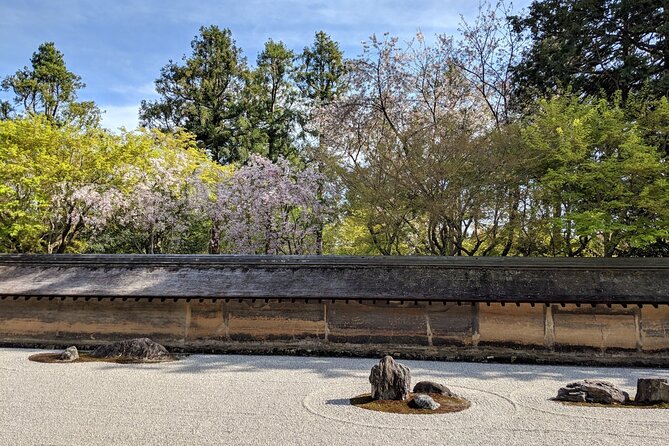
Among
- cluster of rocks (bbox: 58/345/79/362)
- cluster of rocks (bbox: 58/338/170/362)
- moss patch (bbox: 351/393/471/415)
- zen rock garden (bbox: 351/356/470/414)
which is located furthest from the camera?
cluster of rocks (bbox: 58/338/170/362)

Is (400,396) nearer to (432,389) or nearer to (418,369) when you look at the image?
(432,389)

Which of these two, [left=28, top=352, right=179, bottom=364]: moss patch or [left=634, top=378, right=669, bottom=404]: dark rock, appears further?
[left=28, top=352, right=179, bottom=364]: moss patch

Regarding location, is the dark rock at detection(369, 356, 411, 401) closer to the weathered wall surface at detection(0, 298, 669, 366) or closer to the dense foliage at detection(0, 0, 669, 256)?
the weathered wall surface at detection(0, 298, 669, 366)

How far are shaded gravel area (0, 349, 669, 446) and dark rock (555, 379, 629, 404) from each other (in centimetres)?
32

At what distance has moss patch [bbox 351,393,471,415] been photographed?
7355 mm

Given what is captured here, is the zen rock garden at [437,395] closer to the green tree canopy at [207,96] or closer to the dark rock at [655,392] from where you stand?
the dark rock at [655,392]

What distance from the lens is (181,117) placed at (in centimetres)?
3328

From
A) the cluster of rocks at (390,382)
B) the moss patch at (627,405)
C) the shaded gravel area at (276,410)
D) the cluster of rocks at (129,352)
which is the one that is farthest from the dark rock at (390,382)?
the cluster of rocks at (129,352)

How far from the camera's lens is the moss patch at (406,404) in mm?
7355

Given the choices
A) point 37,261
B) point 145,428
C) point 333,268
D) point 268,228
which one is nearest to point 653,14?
point 333,268

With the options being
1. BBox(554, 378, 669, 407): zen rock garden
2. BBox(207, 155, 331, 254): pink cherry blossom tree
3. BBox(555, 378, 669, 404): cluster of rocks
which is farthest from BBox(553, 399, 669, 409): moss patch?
BBox(207, 155, 331, 254): pink cherry blossom tree

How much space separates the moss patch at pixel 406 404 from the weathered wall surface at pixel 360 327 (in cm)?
415

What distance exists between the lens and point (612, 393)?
7941 millimetres

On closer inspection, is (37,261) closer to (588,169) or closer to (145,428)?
(145,428)
